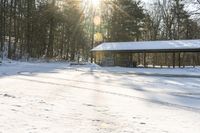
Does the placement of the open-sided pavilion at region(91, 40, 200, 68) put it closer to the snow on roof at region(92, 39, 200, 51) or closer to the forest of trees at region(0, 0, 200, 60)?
the snow on roof at region(92, 39, 200, 51)

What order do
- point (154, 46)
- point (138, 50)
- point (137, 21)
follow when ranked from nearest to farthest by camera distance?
1. point (154, 46)
2. point (138, 50)
3. point (137, 21)

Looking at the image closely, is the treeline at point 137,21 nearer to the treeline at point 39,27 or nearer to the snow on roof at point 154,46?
the treeline at point 39,27

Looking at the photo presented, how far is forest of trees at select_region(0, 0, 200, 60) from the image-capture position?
6104 cm

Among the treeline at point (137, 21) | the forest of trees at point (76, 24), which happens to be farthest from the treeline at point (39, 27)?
the treeline at point (137, 21)

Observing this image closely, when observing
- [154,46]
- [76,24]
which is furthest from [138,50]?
[76,24]

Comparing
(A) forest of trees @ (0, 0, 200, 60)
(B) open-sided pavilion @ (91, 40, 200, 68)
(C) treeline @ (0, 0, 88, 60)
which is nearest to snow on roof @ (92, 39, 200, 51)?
(B) open-sided pavilion @ (91, 40, 200, 68)

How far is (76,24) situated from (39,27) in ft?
21.7

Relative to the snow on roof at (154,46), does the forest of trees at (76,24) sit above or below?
above

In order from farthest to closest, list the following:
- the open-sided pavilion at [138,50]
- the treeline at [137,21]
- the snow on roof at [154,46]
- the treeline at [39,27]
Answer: the treeline at [137,21] < the treeline at [39,27] < the open-sided pavilion at [138,50] < the snow on roof at [154,46]

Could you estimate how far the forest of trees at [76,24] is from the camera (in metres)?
61.0

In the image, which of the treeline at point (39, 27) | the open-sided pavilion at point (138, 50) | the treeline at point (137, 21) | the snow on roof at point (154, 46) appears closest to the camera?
the snow on roof at point (154, 46)

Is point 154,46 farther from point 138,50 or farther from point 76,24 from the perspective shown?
point 76,24

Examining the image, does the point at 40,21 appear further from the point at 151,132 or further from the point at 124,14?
the point at 151,132

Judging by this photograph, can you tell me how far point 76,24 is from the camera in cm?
6775
